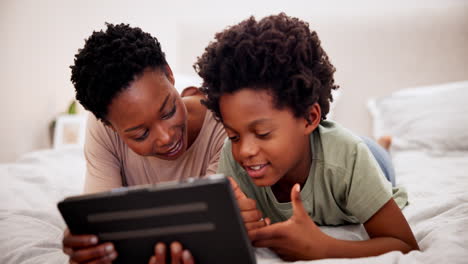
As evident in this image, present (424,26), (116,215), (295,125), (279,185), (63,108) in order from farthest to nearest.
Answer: (63,108) < (424,26) < (279,185) < (295,125) < (116,215)

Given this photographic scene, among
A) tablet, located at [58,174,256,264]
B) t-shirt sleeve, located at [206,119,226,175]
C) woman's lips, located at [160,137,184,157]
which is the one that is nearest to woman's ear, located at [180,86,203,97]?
t-shirt sleeve, located at [206,119,226,175]

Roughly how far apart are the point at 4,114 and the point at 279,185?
6.09ft

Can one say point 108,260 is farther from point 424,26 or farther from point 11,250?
point 424,26

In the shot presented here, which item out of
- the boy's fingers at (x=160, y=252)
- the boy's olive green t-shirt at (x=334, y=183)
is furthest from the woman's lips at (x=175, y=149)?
the boy's fingers at (x=160, y=252)

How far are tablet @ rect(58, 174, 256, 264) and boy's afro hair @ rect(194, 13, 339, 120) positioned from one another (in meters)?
0.27

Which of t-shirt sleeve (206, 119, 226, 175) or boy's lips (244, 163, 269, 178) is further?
t-shirt sleeve (206, 119, 226, 175)

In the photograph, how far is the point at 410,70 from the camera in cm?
218

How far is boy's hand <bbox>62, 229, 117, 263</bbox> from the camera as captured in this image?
686mm

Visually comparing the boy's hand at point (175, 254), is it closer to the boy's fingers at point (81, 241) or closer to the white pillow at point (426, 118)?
the boy's fingers at point (81, 241)

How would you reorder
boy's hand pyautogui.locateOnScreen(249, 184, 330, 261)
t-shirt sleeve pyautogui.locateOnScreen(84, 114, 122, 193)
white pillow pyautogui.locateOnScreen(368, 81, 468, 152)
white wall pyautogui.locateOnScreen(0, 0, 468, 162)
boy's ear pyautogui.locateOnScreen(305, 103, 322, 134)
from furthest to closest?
white wall pyautogui.locateOnScreen(0, 0, 468, 162)
white pillow pyautogui.locateOnScreen(368, 81, 468, 152)
t-shirt sleeve pyautogui.locateOnScreen(84, 114, 122, 193)
boy's ear pyautogui.locateOnScreen(305, 103, 322, 134)
boy's hand pyautogui.locateOnScreen(249, 184, 330, 261)

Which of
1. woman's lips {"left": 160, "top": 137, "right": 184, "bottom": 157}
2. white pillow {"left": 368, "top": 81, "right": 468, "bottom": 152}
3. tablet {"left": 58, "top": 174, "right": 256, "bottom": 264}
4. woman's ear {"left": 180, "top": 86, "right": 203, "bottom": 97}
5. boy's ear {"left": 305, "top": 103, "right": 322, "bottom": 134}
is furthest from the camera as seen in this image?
white pillow {"left": 368, "top": 81, "right": 468, "bottom": 152}

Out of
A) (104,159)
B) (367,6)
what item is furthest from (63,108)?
(367,6)

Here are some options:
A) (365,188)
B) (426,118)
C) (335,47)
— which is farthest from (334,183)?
(335,47)

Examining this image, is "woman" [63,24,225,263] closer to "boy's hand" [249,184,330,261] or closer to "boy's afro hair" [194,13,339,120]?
"boy's afro hair" [194,13,339,120]
